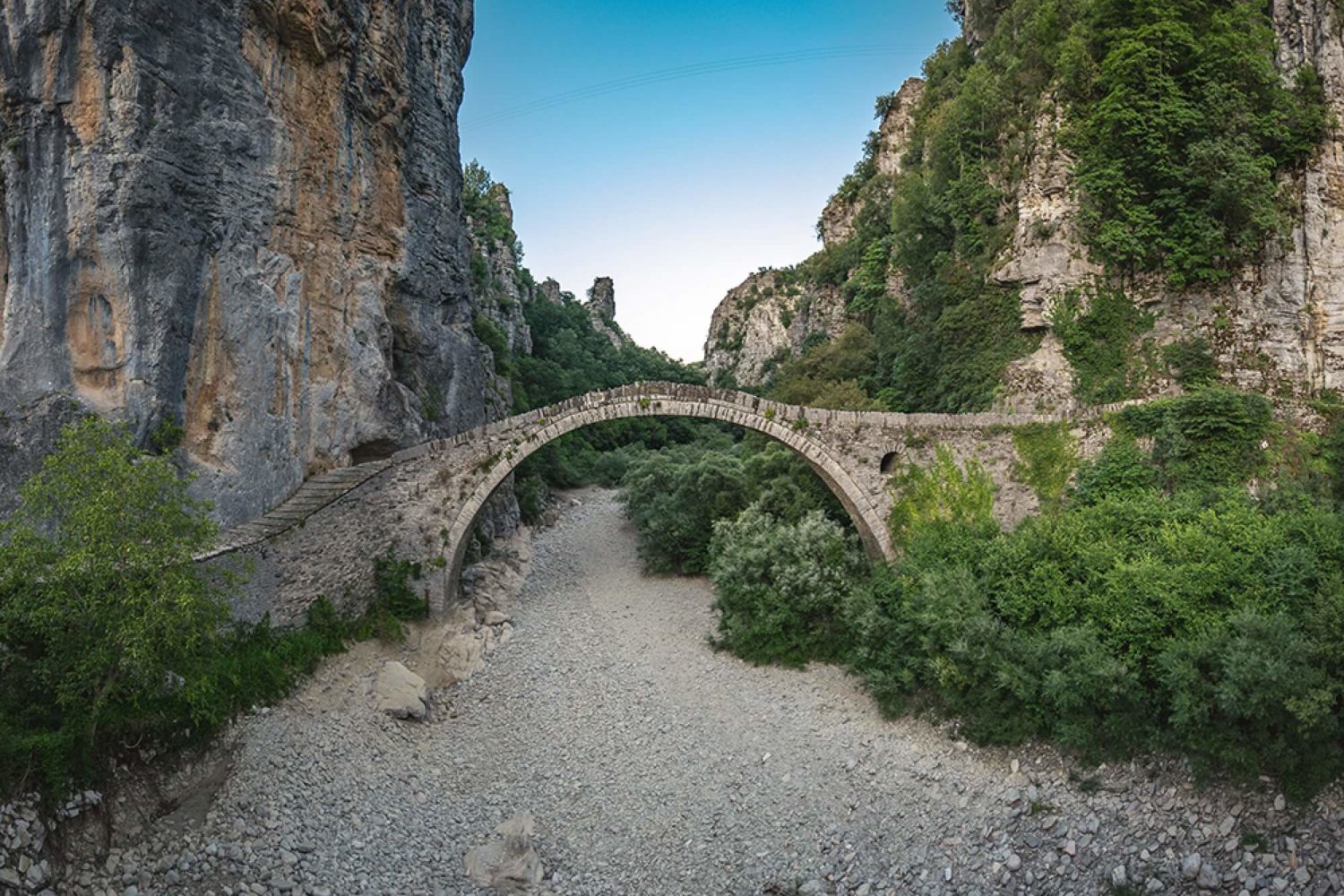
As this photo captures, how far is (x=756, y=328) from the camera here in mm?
54531

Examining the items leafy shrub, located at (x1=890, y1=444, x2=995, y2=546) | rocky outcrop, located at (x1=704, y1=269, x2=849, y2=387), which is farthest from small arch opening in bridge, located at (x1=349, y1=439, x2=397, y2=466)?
rocky outcrop, located at (x1=704, y1=269, x2=849, y2=387)

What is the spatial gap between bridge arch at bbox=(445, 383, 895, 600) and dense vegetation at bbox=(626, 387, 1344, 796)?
870mm

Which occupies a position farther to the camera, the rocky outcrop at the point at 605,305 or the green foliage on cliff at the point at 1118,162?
the rocky outcrop at the point at 605,305

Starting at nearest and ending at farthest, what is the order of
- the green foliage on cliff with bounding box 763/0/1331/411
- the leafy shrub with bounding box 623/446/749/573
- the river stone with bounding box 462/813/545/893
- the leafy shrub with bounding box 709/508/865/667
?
the river stone with bounding box 462/813/545/893 < the leafy shrub with bounding box 709/508/865/667 < the green foliage on cliff with bounding box 763/0/1331/411 < the leafy shrub with bounding box 623/446/749/573

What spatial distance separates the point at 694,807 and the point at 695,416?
8196 millimetres

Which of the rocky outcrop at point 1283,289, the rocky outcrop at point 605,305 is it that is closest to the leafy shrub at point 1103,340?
the rocky outcrop at point 1283,289

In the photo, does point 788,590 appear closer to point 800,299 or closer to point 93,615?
point 93,615

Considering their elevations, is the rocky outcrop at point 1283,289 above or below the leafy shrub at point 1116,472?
above

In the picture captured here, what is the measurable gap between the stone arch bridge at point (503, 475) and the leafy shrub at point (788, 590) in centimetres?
151

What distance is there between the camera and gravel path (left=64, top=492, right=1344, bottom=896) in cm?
934

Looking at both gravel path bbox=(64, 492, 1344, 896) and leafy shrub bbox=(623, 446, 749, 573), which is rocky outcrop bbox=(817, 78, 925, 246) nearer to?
leafy shrub bbox=(623, 446, 749, 573)

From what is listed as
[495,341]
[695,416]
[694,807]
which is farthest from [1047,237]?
[495,341]

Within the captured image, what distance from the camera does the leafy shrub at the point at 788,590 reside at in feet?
51.3

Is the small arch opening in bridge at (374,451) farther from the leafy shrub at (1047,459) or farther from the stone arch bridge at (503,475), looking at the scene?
the leafy shrub at (1047,459)
